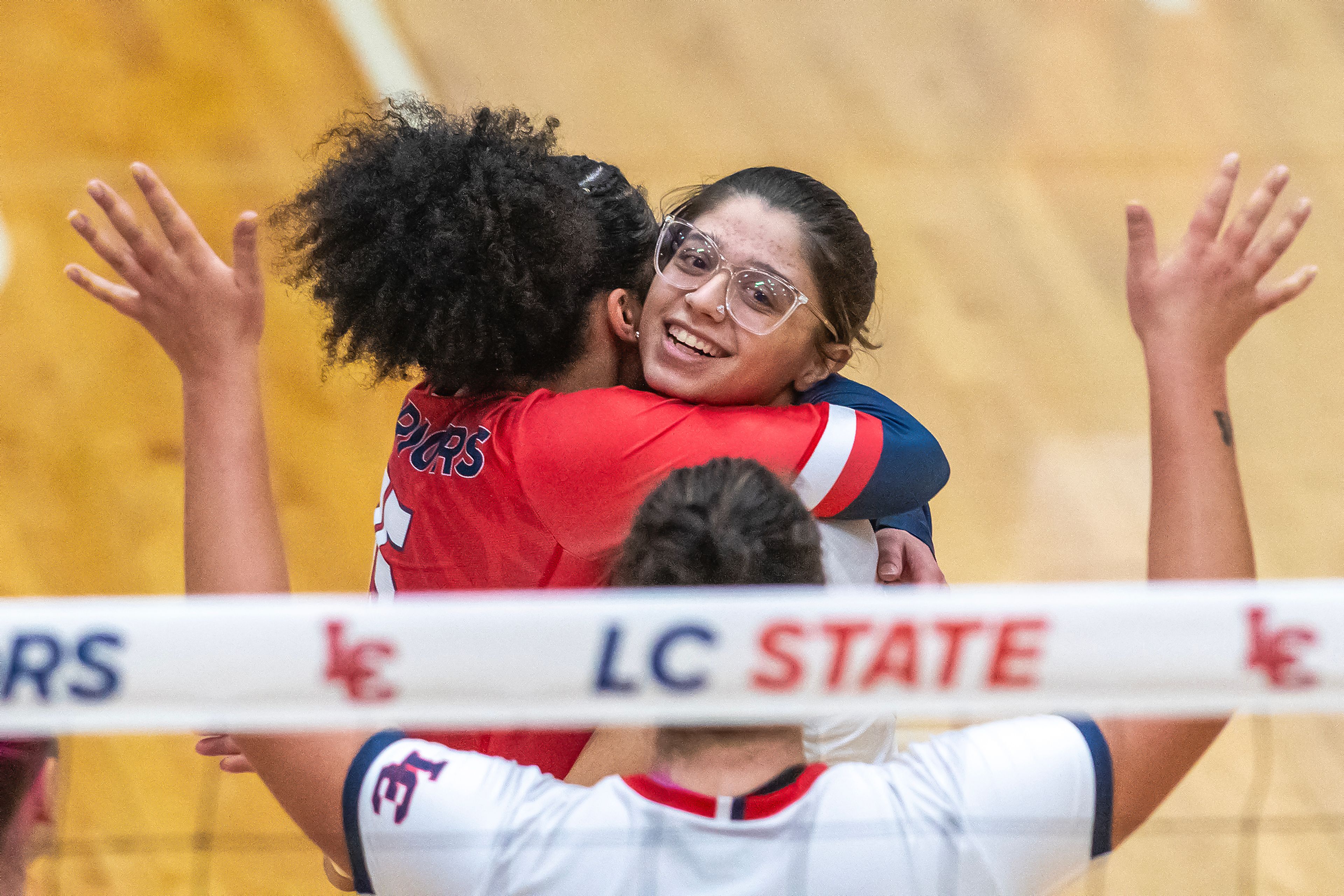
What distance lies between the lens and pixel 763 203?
4.89 ft

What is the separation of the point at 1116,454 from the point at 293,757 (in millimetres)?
2784

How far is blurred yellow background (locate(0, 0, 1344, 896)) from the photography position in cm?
270

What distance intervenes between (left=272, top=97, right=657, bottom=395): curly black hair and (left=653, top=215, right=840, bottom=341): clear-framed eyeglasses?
8cm

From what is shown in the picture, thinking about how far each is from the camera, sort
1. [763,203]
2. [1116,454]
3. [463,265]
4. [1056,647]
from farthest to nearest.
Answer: [1116,454]
[763,203]
[463,265]
[1056,647]

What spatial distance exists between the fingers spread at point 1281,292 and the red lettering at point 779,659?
0.47m

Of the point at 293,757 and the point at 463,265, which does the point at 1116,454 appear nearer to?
the point at 463,265

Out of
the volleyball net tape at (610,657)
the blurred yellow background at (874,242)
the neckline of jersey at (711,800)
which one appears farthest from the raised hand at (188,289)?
the blurred yellow background at (874,242)

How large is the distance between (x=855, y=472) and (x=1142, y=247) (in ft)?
1.22

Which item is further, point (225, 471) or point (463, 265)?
point (463, 265)

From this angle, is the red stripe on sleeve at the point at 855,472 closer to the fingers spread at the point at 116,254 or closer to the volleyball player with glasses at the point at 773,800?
the volleyball player with glasses at the point at 773,800

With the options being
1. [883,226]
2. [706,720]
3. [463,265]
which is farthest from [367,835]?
[883,226]

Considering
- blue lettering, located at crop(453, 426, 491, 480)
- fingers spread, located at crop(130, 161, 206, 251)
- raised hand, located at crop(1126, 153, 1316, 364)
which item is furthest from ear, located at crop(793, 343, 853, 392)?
fingers spread, located at crop(130, 161, 206, 251)

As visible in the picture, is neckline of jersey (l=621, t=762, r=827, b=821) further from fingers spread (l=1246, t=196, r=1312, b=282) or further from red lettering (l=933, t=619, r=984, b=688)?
fingers spread (l=1246, t=196, r=1312, b=282)

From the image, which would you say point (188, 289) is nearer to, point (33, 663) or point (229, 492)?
point (229, 492)
